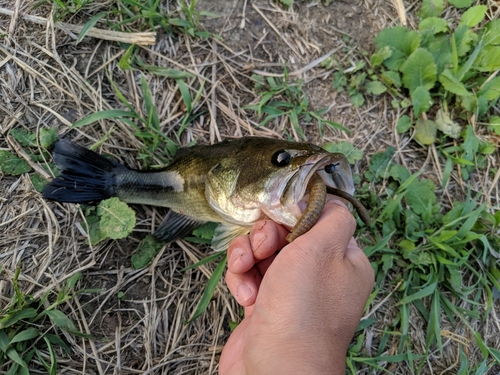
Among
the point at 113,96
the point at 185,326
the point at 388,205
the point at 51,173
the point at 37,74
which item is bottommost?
the point at 185,326

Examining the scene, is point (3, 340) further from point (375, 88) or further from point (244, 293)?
point (375, 88)

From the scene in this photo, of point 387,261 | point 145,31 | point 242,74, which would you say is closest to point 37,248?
point 145,31

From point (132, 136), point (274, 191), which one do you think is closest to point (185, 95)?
point (132, 136)

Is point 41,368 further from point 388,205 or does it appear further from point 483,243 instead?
point 483,243

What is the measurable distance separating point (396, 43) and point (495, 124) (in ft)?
4.27

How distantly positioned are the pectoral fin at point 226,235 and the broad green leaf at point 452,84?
2.56 metres

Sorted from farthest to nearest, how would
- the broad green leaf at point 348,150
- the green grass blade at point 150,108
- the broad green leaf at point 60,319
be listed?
the broad green leaf at point 348,150
the green grass blade at point 150,108
the broad green leaf at point 60,319

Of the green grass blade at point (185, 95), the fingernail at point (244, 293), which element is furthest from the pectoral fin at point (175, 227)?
the green grass blade at point (185, 95)

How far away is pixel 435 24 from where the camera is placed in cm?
392

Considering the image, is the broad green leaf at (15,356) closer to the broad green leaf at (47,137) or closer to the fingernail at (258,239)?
the broad green leaf at (47,137)

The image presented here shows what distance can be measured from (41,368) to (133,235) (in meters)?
1.14

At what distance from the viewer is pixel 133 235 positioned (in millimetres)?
3121

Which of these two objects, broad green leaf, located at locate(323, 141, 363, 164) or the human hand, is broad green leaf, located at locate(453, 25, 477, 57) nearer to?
broad green leaf, located at locate(323, 141, 363, 164)

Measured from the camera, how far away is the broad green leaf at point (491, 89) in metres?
3.79
